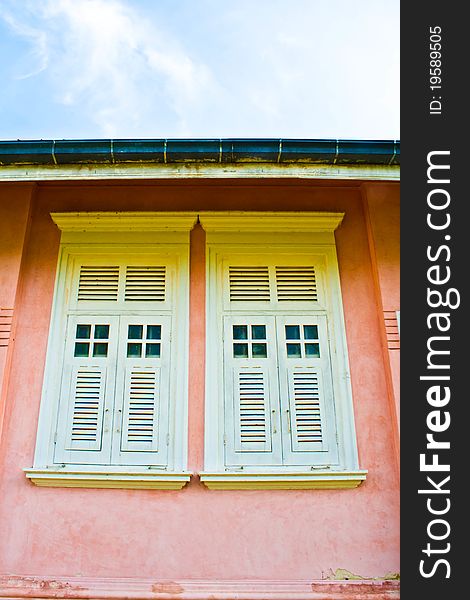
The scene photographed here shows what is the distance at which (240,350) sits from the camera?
513cm

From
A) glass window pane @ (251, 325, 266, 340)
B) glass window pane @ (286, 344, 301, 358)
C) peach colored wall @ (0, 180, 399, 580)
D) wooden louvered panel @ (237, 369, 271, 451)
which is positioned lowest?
peach colored wall @ (0, 180, 399, 580)

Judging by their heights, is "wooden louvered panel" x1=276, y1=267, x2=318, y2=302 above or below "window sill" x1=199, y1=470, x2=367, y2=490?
above

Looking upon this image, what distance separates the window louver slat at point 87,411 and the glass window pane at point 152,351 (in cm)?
45

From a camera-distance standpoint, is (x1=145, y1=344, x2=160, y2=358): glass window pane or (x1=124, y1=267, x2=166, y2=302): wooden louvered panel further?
(x1=124, y1=267, x2=166, y2=302): wooden louvered panel

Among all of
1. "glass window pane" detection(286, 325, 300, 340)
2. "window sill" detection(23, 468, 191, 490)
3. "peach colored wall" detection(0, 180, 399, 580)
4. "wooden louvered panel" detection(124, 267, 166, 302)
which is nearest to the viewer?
"peach colored wall" detection(0, 180, 399, 580)

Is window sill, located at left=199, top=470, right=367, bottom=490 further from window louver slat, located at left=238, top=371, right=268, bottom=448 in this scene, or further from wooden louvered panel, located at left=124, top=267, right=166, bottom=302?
wooden louvered panel, located at left=124, top=267, right=166, bottom=302

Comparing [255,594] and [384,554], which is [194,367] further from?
[384,554]

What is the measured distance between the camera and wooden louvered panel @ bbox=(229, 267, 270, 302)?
5312 mm

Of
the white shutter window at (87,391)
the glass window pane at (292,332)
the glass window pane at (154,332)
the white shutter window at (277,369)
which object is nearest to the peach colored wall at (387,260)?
the white shutter window at (277,369)

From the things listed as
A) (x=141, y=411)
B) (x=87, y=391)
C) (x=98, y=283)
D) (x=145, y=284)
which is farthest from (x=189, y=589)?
(x=98, y=283)

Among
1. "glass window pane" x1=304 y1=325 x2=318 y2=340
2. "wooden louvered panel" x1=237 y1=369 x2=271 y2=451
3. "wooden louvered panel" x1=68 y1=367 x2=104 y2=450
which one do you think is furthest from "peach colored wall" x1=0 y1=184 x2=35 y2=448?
"glass window pane" x1=304 y1=325 x2=318 y2=340

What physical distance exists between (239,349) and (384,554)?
6.84ft

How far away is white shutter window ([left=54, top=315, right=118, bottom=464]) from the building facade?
0.02 meters

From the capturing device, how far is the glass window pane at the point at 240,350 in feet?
16.8
